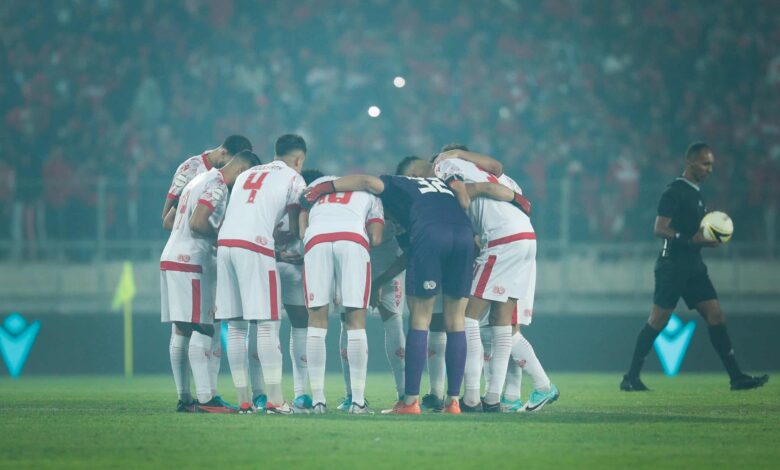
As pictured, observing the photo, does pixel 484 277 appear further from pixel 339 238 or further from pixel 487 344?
pixel 339 238

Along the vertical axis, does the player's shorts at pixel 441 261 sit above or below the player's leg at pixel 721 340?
above

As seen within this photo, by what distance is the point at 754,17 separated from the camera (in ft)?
76.5

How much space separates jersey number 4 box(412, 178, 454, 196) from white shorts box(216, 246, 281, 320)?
1350mm

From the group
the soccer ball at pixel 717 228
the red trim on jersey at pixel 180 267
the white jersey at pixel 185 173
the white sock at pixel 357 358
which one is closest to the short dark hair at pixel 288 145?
the white jersey at pixel 185 173

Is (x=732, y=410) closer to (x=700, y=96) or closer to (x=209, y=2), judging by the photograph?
(x=700, y=96)

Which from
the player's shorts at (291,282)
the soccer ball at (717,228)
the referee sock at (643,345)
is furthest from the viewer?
the referee sock at (643,345)

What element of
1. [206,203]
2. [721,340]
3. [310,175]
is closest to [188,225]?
[206,203]

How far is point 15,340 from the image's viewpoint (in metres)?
17.8

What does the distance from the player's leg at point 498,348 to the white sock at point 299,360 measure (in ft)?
5.11

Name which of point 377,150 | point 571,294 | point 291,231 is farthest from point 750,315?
point 291,231

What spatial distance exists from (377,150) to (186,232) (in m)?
11.5

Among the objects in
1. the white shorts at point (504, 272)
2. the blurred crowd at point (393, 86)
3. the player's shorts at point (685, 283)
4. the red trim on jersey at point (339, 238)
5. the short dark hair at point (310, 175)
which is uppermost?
the blurred crowd at point (393, 86)

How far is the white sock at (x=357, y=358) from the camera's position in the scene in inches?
381

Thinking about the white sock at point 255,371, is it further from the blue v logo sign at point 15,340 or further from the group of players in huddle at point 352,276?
the blue v logo sign at point 15,340
